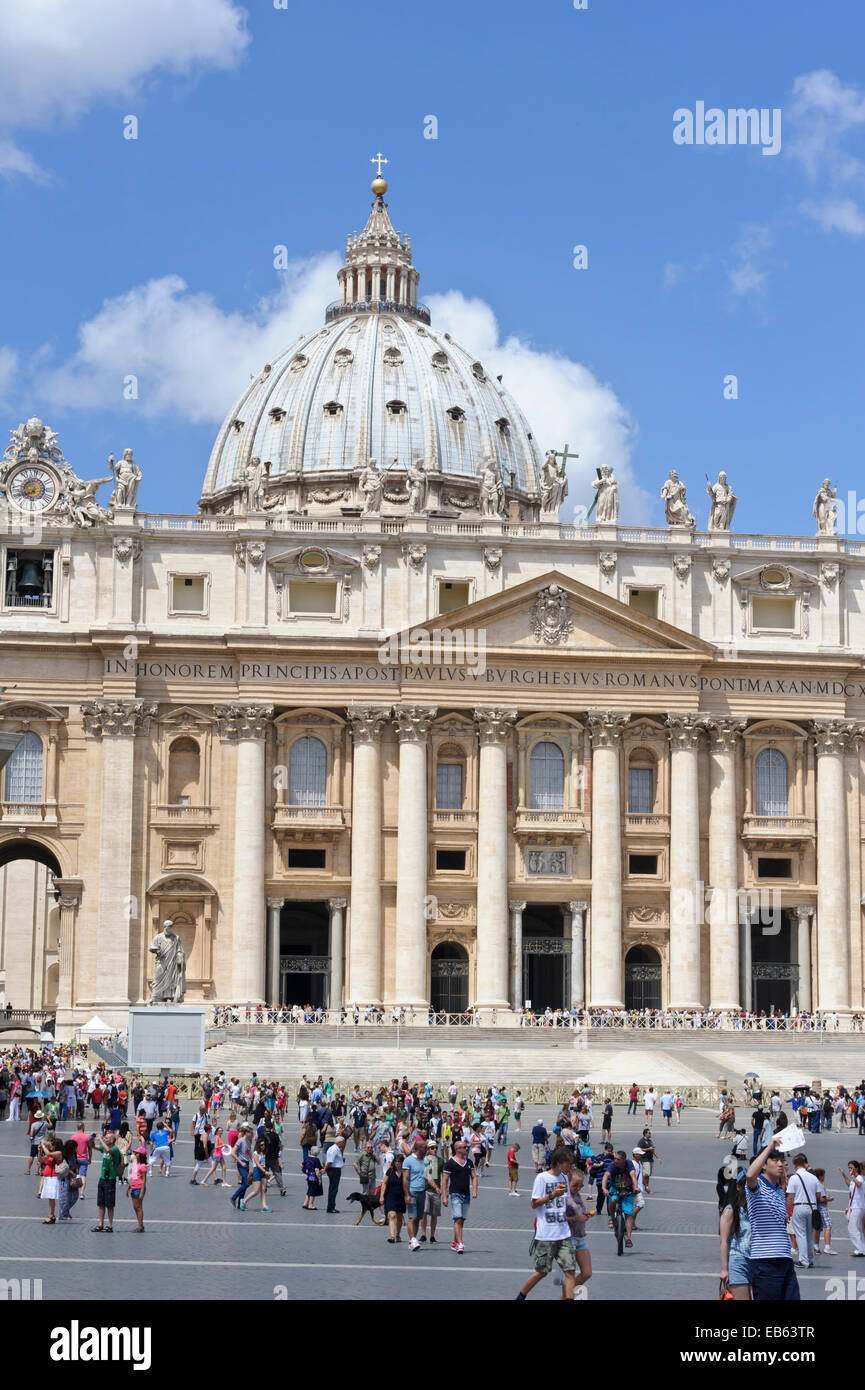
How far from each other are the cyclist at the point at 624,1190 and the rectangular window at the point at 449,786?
160 ft

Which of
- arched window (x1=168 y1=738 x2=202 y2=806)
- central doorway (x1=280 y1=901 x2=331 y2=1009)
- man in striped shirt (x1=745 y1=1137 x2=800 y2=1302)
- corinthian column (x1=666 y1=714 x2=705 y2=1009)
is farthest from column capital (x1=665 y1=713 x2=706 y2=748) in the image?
man in striped shirt (x1=745 y1=1137 x2=800 y2=1302)

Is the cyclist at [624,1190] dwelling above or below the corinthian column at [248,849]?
below

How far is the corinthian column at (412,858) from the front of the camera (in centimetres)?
7200

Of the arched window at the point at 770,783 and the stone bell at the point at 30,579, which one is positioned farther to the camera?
the arched window at the point at 770,783

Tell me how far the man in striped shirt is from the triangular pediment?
189ft

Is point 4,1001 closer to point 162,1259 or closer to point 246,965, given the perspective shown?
point 246,965

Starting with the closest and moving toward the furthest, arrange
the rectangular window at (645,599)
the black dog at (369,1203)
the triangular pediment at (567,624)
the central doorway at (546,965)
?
the black dog at (369,1203) < the triangular pediment at (567,624) < the central doorway at (546,965) < the rectangular window at (645,599)

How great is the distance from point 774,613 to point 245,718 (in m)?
20.1

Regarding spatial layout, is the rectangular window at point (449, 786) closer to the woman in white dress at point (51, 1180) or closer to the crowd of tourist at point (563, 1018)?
the crowd of tourist at point (563, 1018)

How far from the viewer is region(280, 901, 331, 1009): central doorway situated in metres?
74.5

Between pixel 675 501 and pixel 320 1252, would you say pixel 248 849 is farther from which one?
pixel 320 1252

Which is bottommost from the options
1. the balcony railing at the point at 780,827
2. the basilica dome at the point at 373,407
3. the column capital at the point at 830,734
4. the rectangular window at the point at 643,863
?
the rectangular window at the point at 643,863

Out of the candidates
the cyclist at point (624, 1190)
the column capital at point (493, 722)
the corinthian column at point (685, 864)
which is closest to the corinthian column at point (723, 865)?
the corinthian column at point (685, 864)

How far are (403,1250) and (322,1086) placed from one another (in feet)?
81.2
